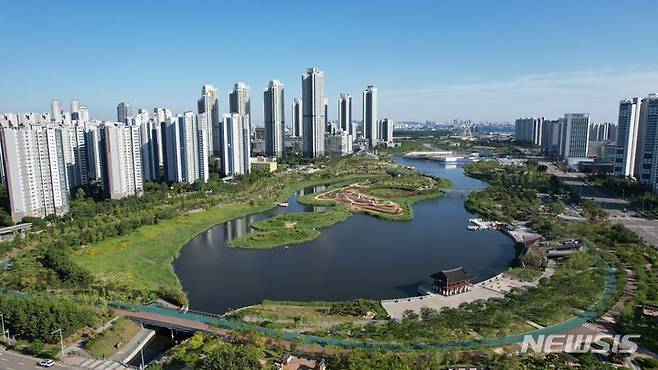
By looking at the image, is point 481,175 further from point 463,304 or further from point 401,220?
point 463,304

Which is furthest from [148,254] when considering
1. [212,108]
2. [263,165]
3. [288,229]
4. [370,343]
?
[212,108]

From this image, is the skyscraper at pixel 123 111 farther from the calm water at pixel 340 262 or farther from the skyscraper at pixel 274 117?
the calm water at pixel 340 262

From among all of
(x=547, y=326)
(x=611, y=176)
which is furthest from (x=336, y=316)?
(x=611, y=176)

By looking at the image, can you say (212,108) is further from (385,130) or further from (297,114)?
(385,130)

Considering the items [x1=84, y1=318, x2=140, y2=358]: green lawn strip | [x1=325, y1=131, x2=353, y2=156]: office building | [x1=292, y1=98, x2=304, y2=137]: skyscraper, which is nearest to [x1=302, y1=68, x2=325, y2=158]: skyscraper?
[x1=325, y1=131, x2=353, y2=156]: office building

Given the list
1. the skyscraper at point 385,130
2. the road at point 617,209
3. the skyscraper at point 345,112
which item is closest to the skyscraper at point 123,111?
the skyscraper at point 345,112
